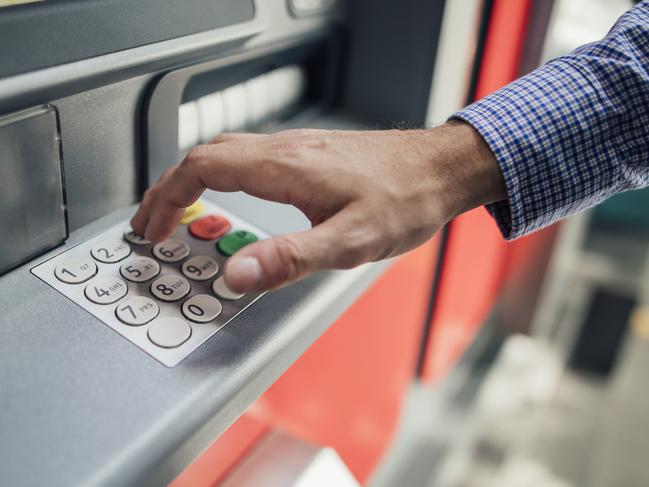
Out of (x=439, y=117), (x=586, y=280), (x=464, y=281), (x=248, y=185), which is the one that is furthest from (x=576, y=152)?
(x=586, y=280)

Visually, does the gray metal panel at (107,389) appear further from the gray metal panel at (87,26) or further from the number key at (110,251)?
the gray metal panel at (87,26)

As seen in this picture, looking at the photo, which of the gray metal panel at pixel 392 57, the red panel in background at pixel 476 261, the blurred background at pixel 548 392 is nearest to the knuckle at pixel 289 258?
the gray metal panel at pixel 392 57

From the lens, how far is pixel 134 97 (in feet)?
2.01

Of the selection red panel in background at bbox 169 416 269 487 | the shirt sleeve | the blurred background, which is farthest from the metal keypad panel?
the blurred background

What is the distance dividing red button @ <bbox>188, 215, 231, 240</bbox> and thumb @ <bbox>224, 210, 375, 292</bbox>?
14 cm

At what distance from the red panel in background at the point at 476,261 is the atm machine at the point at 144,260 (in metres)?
0.31

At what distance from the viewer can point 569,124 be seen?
0.68m

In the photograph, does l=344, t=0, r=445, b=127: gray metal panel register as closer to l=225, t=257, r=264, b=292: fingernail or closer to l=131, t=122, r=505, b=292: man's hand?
l=131, t=122, r=505, b=292: man's hand

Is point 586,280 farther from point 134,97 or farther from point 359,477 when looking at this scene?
point 134,97

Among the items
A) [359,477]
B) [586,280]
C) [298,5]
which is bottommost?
[586,280]

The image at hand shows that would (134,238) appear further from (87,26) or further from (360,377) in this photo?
(360,377)

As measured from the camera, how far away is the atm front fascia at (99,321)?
1.46ft

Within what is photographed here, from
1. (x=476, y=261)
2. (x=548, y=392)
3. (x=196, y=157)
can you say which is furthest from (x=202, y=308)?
(x=548, y=392)

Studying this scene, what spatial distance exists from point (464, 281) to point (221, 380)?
1.02 meters
